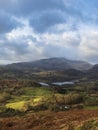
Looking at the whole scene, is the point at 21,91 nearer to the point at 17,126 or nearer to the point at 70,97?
the point at 70,97

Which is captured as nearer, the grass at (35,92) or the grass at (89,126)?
the grass at (89,126)

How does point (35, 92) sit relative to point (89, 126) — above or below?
above

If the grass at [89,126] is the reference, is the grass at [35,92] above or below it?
above

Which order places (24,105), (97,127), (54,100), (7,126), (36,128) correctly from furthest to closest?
(54,100)
(24,105)
(7,126)
(36,128)
(97,127)

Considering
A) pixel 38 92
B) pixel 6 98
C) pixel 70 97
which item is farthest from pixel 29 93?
pixel 70 97

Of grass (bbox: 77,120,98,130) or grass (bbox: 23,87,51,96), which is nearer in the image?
grass (bbox: 77,120,98,130)

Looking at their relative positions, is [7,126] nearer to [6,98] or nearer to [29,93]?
[6,98]

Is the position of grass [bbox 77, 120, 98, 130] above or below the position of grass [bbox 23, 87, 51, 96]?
below

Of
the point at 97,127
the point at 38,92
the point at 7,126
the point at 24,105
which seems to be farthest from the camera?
the point at 38,92

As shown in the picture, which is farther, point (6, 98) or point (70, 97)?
point (6, 98)

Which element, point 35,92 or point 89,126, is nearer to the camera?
point 89,126
